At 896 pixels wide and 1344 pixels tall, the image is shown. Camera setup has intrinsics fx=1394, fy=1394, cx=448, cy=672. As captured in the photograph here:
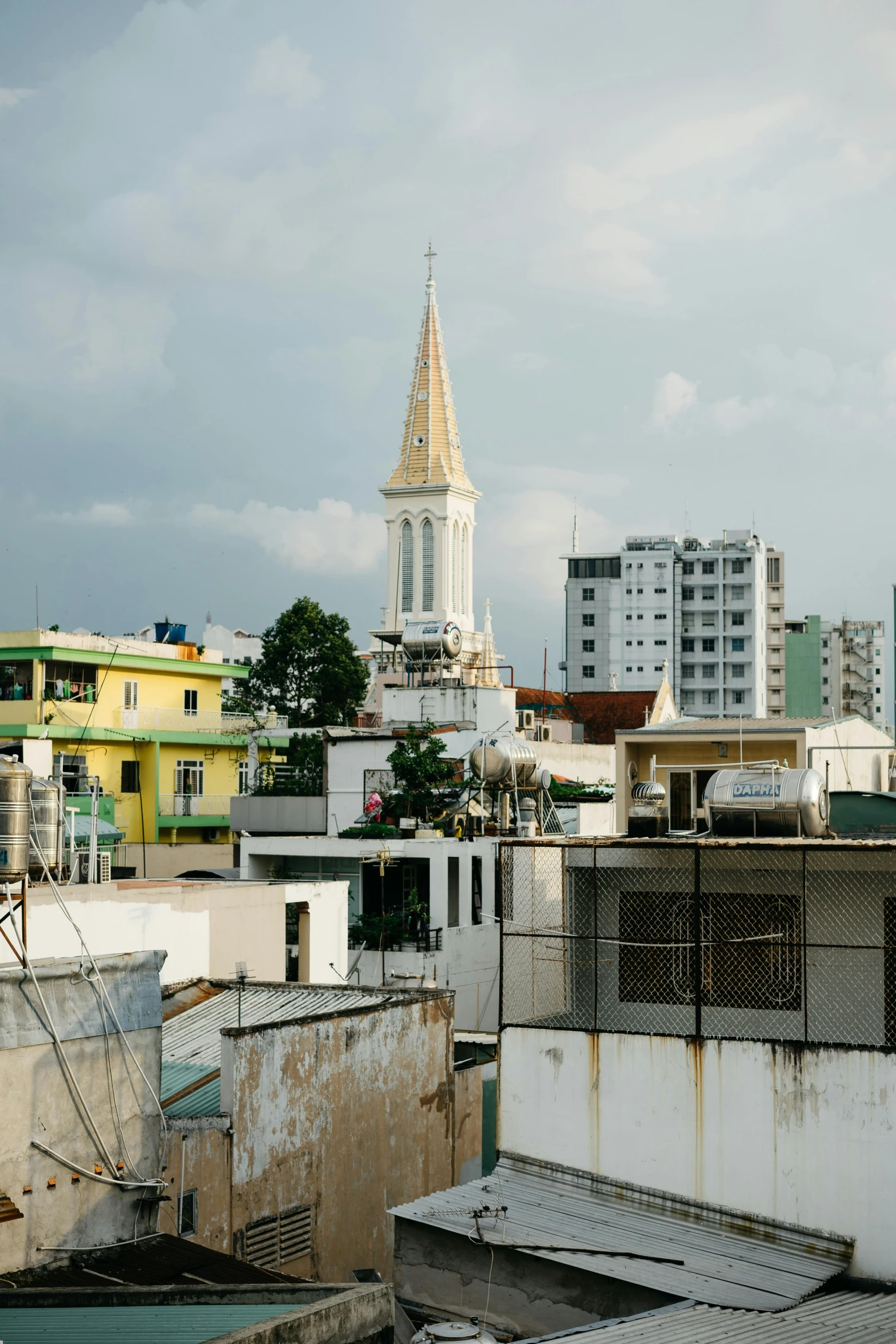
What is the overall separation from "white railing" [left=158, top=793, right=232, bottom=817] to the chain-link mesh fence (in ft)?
107

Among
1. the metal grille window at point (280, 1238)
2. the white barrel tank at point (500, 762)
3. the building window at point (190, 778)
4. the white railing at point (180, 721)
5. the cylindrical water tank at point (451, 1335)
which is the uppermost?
the white railing at point (180, 721)

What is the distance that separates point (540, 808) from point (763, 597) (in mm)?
81347

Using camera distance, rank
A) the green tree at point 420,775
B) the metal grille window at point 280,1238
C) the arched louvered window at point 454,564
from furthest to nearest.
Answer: the arched louvered window at point 454,564 < the green tree at point 420,775 < the metal grille window at point 280,1238

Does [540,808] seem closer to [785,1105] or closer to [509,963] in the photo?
[509,963]

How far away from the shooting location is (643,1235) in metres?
15.1

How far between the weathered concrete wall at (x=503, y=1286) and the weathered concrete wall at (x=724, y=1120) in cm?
201

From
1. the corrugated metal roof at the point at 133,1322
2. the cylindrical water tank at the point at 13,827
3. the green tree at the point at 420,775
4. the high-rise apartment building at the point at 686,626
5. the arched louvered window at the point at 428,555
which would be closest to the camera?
the corrugated metal roof at the point at 133,1322

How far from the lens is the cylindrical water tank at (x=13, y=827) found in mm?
11047

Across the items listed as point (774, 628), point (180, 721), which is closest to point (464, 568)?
point (180, 721)

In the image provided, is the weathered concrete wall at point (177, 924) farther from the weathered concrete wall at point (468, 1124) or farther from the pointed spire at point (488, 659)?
the pointed spire at point (488, 659)

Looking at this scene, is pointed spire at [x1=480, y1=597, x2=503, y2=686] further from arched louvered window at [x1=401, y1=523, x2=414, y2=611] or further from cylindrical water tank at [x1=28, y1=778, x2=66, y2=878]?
cylindrical water tank at [x1=28, y1=778, x2=66, y2=878]

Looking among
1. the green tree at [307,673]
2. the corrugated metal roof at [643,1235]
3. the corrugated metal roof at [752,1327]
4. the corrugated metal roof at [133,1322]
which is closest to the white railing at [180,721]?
the green tree at [307,673]

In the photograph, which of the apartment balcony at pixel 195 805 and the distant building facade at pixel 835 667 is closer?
the apartment balcony at pixel 195 805

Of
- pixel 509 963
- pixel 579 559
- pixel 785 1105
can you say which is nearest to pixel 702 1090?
pixel 785 1105
